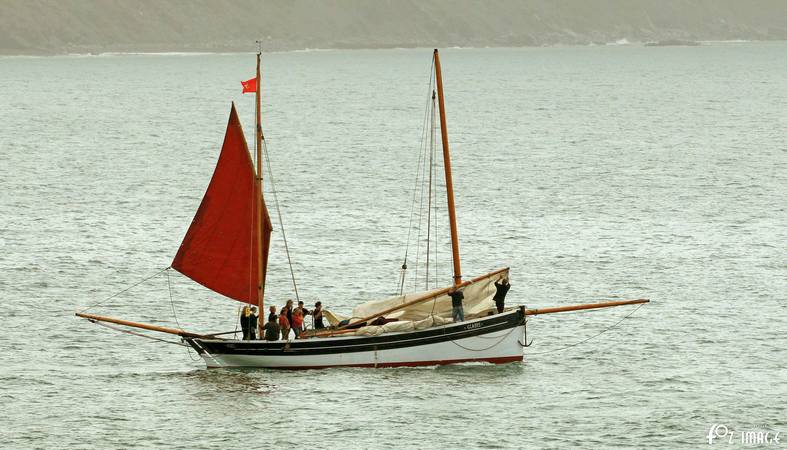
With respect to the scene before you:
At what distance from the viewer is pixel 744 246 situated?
78.1m

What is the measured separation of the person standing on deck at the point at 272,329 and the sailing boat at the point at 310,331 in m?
0.27

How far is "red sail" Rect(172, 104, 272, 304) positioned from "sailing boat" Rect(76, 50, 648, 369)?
4cm

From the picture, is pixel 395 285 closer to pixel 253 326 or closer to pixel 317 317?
pixel 317 317

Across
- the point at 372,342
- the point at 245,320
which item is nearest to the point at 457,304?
the point at 372,342

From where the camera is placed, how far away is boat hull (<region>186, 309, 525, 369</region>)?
165 ft

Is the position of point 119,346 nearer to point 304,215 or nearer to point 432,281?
point 432,281

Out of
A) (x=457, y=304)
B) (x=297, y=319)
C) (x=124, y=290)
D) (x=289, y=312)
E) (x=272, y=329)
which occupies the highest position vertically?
(x=124, y=290)

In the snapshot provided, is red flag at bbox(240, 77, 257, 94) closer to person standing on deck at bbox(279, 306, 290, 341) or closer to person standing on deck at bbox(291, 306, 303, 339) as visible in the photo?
person standing on deck at bbox(279, 306, 290, 341)

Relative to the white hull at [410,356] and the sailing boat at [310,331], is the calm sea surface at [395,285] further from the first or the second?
the sailing boat at [310,331]

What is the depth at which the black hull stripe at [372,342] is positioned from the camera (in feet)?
165

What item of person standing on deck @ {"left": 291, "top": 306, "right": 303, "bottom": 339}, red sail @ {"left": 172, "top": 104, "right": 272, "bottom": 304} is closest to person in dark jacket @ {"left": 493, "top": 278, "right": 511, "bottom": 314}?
person standing on deck @ {"left": 291, "top": 306, "right": 303, "bottom": 339}

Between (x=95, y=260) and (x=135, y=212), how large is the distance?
58.2 feet

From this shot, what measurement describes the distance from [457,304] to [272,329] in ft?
22.2

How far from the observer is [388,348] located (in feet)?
167
